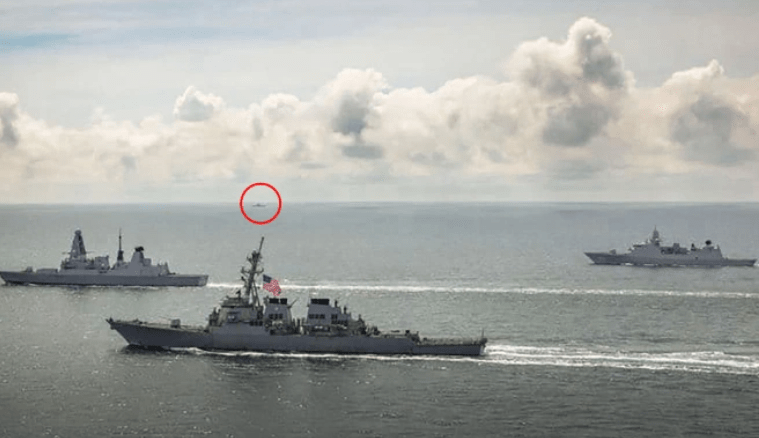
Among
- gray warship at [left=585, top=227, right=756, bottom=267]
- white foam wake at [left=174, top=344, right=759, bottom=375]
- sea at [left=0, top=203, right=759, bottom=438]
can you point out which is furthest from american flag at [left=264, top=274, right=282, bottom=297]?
gray warship at [left=585, top=227, right=756, bottom=267]

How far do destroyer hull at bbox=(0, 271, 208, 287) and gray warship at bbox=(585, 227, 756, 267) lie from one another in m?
81.5

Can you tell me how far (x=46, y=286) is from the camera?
145 metres

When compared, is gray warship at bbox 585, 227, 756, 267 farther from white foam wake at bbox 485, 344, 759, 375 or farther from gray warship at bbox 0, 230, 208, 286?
white foam wake at bbox 485, 344, 759, 375

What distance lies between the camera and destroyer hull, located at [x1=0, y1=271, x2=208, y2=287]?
478 ft

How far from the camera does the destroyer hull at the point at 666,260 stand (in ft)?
577

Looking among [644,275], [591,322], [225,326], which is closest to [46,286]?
[225,326]

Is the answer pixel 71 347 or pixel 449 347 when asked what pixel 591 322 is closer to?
pixel 449 347

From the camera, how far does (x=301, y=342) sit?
88.5 meters

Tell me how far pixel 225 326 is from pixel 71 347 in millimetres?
16334

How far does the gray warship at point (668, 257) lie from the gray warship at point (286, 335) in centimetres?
9768

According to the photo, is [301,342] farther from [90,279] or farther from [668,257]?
[668,257]

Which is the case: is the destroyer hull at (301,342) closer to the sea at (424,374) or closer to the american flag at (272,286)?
the sea at (424,374)

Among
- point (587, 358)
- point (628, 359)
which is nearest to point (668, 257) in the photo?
point (628, 359)

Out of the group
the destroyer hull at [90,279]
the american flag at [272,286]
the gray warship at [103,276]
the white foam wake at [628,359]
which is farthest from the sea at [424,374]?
the gray warship at [103,276]
